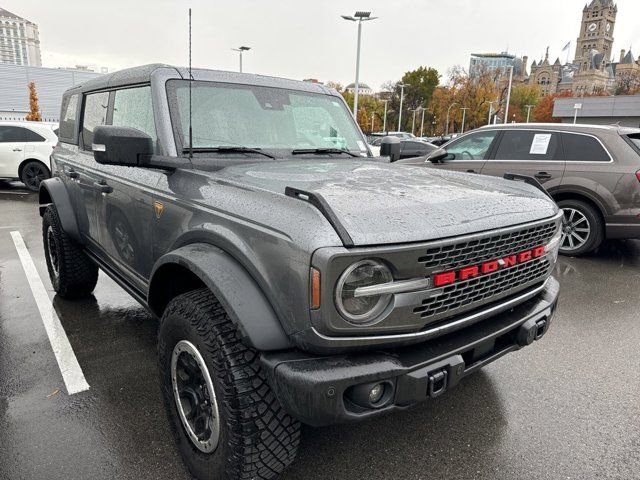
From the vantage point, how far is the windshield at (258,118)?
2785 mm

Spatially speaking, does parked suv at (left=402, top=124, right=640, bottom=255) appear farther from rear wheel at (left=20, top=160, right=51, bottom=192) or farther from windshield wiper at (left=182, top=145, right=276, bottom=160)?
rear wheel at (left=20, top=160, right=51, bottom=192)

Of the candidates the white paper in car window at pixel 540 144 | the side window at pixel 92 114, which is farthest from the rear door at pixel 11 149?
the white paper in car window at pixel 540 144

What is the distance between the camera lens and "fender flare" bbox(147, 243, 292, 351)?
1.78 meters

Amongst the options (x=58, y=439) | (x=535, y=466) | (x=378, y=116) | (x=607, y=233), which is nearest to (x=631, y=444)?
(x=535, y=466)

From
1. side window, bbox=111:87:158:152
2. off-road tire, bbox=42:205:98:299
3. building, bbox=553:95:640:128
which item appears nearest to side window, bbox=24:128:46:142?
off-road tire, bbox=42:205:98:299

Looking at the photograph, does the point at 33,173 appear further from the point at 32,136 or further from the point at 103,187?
the point at 103,187

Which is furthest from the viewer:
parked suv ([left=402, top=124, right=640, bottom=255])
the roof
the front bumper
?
parked suv ([left=402, top=124, right=640, bottom=255])

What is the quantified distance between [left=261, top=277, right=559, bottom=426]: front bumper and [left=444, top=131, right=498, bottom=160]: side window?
6.05 metres

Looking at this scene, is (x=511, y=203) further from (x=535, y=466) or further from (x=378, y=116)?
(x=378, y=116)

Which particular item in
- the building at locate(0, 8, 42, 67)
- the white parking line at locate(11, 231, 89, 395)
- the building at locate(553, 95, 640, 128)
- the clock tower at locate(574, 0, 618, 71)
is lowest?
the white parking line at locate(11, 231, 89, 395)

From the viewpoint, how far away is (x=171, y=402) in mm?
2344

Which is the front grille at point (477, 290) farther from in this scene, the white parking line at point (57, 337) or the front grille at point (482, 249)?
the white parking line at point (57, 337)

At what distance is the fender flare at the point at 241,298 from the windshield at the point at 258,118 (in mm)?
945

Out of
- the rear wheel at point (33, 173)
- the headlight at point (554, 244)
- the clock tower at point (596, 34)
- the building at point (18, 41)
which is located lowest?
the rear wheel at point (33, 173)
